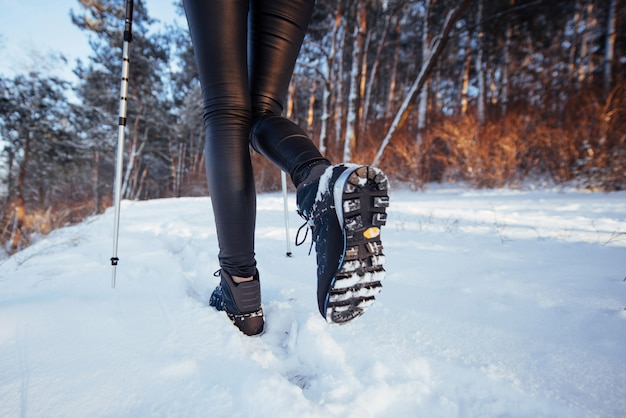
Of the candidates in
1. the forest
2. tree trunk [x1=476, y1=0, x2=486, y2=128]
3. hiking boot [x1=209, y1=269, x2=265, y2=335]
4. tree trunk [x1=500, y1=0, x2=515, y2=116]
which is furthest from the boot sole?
tree trunk [x1=500, y1=0, x2=515, y2=116]

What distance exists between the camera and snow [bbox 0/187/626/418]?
458mm

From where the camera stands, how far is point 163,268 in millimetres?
1105

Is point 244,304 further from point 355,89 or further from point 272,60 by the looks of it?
point 355,89

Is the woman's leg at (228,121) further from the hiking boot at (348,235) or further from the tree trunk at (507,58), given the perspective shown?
the tree trunk at (507,58)

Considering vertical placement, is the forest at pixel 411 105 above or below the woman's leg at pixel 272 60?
above

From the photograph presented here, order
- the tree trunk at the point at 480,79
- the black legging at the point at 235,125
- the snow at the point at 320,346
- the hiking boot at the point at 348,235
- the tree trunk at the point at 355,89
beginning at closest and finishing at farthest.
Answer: the snow at the point at 320,346
the hiking boot at the point at 348,235
the black legging at the point at 235,125
the tree trunk at the point at 355,89
the tree trunk at the point at 480,79

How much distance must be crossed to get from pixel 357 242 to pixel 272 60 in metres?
0.59

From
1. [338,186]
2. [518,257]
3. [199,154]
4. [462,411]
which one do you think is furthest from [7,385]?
[199,154]

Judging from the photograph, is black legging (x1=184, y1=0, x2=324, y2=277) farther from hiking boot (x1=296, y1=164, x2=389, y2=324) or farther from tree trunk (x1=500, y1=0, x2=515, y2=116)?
tree trunk (x1=500, y1=0, x2=515, y2=116)

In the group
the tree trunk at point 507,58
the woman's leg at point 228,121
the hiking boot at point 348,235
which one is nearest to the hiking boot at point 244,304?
the woman's leg at point 228,121

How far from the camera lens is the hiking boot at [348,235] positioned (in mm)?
558

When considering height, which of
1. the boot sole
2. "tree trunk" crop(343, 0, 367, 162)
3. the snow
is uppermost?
"tree trunk" crop(343, 0, 367, 162)

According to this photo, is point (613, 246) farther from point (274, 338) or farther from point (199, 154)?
point (199, 154)

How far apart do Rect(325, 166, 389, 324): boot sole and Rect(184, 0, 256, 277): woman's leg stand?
0.28 metres
